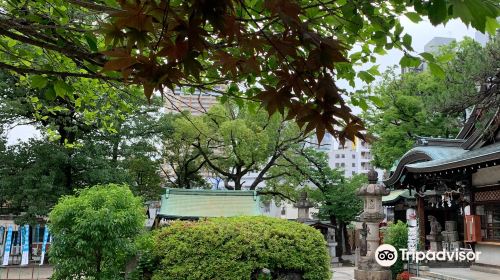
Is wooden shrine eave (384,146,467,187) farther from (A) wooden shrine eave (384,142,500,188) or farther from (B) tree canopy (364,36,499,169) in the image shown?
(B) tree canopy (364,36,499,169)

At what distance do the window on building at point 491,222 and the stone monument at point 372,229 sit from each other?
3.27 metres

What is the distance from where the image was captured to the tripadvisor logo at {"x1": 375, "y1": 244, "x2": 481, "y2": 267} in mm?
13999

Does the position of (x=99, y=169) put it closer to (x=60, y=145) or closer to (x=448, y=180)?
(x=60, y=145)

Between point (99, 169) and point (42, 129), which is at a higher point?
point (42, 129)

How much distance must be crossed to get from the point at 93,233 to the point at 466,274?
10.3m

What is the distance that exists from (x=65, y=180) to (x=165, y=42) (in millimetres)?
21051

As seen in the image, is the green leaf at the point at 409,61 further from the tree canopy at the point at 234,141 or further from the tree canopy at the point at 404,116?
the tree canopy at the point at 234,141

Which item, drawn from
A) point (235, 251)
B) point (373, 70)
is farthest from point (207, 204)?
point (373, 70)

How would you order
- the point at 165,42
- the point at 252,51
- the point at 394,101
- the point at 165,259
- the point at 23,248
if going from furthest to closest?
the point at 394,101 < the point at 23,248 < the point at 165,259 < the point at 252,51 < the point at 165,42

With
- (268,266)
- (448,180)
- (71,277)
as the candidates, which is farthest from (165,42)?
(448,180)

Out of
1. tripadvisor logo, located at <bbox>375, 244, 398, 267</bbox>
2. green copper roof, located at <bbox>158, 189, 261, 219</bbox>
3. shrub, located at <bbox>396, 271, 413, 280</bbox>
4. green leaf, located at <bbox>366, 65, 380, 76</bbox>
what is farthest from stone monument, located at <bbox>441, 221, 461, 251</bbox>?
green leaf, located at <bbox>366, 65, 380, 76</bbox>

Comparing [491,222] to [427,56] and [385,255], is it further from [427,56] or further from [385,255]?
[427,56]

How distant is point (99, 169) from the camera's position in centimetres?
2105

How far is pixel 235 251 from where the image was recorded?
959 cm
